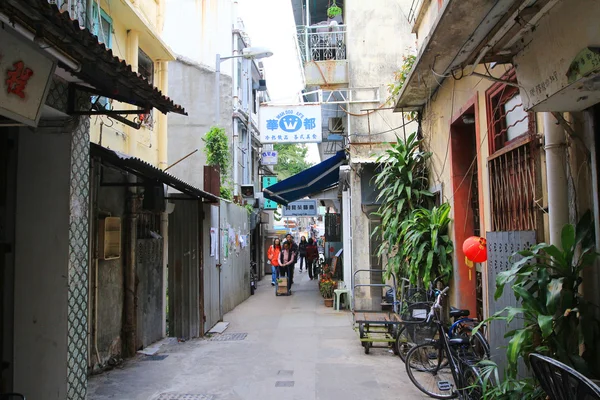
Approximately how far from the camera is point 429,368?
6.06 metres

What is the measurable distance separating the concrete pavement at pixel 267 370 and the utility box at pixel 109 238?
5.65ft

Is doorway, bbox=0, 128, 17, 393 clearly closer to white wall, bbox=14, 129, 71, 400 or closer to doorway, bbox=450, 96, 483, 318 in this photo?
white wall, bbox=14, 129, 71, 400

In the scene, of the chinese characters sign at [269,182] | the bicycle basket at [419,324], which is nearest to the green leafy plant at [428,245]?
the bicycle basket at [419,324]

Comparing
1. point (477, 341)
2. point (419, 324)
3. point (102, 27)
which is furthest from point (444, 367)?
point (102, 27)

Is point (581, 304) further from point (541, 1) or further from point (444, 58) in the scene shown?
point (444, 58)

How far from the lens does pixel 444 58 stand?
226 inches

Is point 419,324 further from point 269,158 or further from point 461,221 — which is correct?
point 269,158

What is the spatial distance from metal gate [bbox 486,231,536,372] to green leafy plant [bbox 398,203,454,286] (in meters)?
1.86

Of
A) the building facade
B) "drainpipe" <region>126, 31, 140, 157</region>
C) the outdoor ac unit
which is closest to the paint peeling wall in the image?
"drainpipe" <region>126, 31, 140, 157</region>

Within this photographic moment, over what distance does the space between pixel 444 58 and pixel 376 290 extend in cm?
680

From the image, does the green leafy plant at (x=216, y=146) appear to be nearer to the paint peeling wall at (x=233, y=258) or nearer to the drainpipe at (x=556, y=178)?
the paint peeling wall at (x=233, y=258)

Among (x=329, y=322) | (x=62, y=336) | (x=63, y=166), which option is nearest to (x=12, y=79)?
(x=63, y=166)

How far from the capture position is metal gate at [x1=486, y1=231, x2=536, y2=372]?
14.0ft

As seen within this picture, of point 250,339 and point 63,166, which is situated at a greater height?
point 63,166
